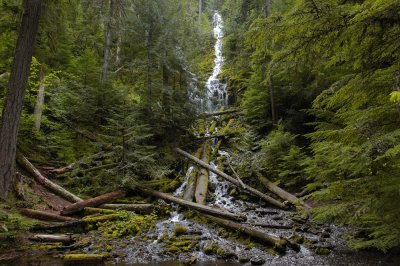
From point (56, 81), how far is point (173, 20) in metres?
7.44

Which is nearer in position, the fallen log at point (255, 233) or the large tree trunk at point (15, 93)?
the fallen log at point (255, 233)

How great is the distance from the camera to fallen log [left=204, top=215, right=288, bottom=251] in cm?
713

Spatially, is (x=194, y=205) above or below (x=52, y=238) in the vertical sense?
above

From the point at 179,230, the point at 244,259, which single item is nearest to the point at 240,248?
the point at 244,259

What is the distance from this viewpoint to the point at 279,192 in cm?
1203

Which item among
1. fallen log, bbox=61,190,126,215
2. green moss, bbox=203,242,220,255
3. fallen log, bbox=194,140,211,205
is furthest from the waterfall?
green moss, bbox=203,242,220,255

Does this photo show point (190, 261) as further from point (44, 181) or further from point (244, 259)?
point (44, 181)

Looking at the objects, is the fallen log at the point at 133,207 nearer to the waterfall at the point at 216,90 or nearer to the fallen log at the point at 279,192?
the fallen log at the point at 279,192

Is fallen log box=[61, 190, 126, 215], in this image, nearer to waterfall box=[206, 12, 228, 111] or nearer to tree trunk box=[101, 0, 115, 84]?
tree trunk box=[101, 0, 115, 84]

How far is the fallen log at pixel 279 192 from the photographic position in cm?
1072

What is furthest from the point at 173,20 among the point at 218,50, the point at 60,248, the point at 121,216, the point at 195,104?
the point at 218,50

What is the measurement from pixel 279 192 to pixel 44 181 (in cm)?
971

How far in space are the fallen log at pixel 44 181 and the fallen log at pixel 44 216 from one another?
4.99 ft

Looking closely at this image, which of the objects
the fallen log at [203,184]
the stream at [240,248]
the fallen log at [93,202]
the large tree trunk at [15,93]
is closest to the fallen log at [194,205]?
the stream at [240,248]
